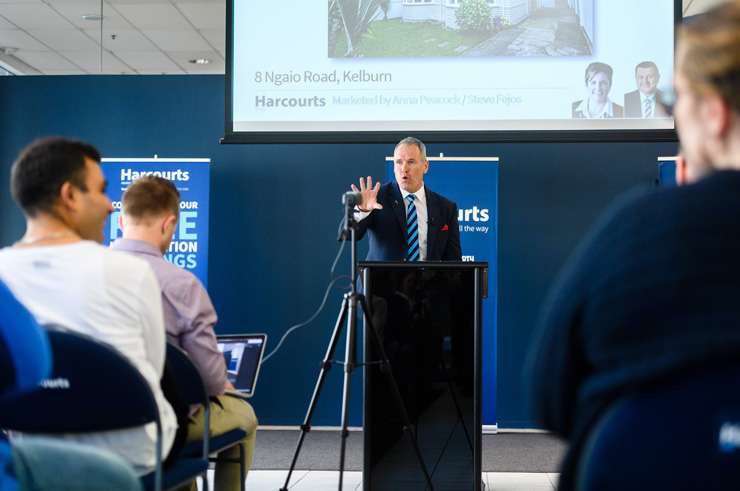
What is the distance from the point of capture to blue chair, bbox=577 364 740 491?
1.03 metres

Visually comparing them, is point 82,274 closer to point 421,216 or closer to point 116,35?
point 421,216

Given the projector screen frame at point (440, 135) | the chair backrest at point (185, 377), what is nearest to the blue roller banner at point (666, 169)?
the projector screen frame at point (440, 135)

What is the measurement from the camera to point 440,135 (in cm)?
529

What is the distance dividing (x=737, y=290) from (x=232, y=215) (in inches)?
224

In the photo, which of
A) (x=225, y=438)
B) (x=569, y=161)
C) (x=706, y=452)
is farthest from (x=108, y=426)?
(x=569, y=161)

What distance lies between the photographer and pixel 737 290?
1.04 metres

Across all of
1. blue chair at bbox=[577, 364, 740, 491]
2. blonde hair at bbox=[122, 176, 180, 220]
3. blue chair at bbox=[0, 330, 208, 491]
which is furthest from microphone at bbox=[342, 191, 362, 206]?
blue chair at bbox=[577, 364, 740, 491]

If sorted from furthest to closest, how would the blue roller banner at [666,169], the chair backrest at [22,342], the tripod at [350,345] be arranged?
the blue roller banner at [666,169] < the tripod at [350,345] < the chair backrest at [22,342]

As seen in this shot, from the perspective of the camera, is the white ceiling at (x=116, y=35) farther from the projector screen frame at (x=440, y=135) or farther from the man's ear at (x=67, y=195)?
the man's ear at (x=67, y=195)

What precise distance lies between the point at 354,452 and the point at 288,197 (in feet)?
6.53

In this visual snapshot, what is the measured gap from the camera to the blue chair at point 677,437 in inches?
40.6

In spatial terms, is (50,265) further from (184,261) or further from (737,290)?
(184,261)

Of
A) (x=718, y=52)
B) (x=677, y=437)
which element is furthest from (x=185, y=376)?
(x=718, y=52)

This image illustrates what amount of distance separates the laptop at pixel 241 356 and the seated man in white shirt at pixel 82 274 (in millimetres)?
927
